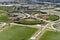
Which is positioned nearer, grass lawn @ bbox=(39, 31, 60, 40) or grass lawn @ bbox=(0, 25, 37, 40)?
grass lawn @ bbox=(39, 31, 60, 40)

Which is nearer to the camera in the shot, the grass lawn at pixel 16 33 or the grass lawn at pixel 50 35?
the grass lawn at pixel 50 35

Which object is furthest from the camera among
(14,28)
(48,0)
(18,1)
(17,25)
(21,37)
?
(18,1)

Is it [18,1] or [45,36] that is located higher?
[45,36]

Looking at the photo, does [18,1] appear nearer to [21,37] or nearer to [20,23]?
[20,23]

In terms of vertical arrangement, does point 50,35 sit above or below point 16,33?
above

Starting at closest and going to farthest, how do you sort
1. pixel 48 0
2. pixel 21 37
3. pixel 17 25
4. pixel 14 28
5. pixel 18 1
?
pixel 21 37, pixel 14 28, pixel 17 25, pixel 48 0, pixel 18 1

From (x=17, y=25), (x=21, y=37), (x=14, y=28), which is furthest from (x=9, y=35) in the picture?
(x=17, y=25)

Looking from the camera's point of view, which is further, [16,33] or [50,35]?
[16,33]

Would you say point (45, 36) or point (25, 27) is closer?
point (45, 36)
